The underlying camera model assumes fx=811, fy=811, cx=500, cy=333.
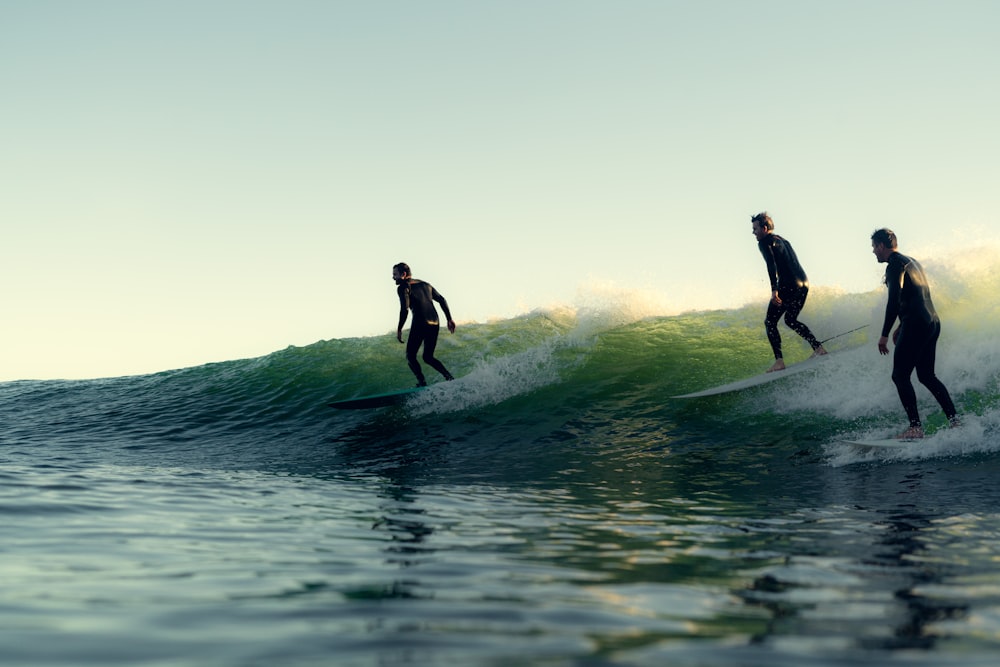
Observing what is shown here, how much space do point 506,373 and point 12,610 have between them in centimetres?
1196

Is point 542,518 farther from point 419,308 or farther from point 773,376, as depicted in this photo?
point 419,308

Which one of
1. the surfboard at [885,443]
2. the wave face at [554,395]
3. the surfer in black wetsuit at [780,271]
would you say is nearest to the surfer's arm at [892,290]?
the surfboard at [885,443]

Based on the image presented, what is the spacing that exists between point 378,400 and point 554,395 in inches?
120

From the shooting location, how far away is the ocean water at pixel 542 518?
2.74 m

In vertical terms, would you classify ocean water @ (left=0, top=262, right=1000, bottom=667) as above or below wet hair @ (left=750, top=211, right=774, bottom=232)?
below

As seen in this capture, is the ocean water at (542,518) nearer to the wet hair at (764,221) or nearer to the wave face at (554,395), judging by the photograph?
the wave face at (554,395)

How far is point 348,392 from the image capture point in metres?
16.5

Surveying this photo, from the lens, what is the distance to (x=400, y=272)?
1299 centimetres

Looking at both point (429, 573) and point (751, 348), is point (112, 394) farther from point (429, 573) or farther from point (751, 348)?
point (429, 573)

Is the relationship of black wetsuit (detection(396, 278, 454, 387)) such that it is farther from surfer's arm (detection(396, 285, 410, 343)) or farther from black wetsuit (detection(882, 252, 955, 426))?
black wetsuit (detection(882, 252, 955, 426))

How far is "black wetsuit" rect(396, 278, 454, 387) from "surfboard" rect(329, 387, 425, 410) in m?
0.59

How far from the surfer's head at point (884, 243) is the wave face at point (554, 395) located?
7.24 ft

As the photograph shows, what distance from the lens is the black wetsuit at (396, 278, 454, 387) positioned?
42.5ft

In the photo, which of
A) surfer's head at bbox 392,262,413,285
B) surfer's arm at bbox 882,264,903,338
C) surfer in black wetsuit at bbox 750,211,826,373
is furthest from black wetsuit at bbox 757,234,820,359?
surfer's head at bbox 392,262,413,285
